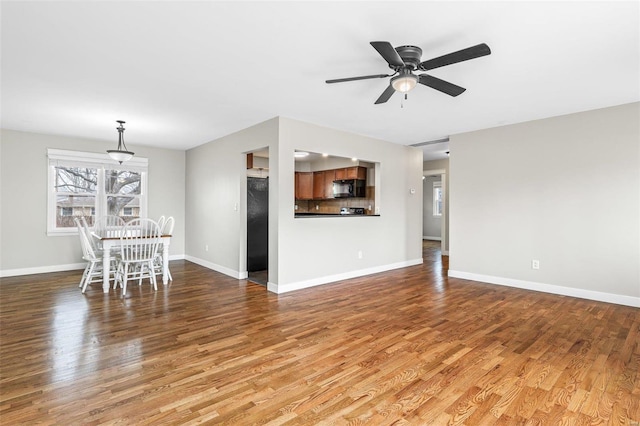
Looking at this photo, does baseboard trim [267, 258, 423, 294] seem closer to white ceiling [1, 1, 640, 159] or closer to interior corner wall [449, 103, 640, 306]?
interior corner wall [449, 103, 640, 306]

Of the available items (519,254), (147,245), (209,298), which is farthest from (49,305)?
(519,254)

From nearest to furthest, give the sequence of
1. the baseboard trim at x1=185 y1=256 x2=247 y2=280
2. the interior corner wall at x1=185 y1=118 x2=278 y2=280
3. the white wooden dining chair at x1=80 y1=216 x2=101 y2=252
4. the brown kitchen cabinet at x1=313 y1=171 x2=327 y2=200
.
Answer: the interior corner wall at x1=185 y1=118 x2=278 y2=280
the white wooden dining chair at x1=80 y1=216 x2=101 y2=252
the baseboard trim at x1=185 y1=256 x2=247 y2=280
the brown kitchen cabinet at x1=313 y1=171 x2=327 y2=200

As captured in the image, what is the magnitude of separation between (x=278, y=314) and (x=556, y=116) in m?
4.51

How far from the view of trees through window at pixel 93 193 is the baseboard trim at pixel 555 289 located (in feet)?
20.8

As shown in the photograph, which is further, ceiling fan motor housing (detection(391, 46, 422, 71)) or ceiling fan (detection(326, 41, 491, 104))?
ceiling fan motor housing (detection(391, 46, 422, 71))

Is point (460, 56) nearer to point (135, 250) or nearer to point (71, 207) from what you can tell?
point (135, 250)

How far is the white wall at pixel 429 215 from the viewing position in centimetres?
1130

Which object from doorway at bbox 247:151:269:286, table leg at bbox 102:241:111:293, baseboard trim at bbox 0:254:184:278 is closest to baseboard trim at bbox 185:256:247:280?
doorway at bbox 247:151:269:286

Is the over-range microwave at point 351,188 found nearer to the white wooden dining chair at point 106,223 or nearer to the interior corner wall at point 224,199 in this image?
the interior corner wall at point 224,199

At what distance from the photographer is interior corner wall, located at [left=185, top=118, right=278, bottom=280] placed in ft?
15.3

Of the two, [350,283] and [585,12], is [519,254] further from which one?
[585,12]

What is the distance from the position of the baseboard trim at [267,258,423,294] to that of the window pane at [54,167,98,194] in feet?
14.0

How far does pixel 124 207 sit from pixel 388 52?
6315 millimetres

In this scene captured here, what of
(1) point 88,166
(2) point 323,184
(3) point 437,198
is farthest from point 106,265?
(3) point 437,198
